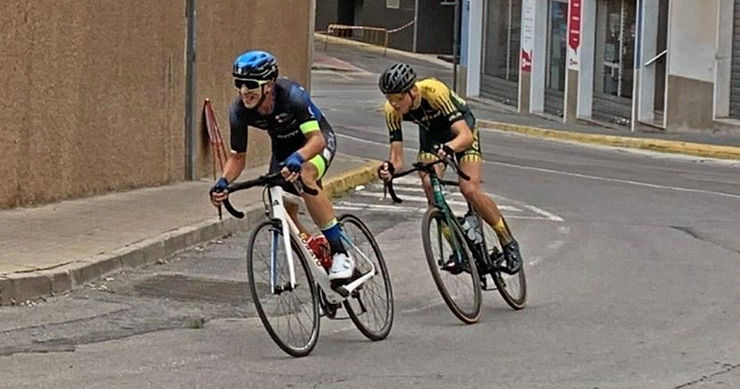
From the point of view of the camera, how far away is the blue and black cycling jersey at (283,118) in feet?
27.8

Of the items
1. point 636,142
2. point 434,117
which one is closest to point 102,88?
point 434,117

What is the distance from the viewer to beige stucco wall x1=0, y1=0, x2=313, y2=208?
13.1 meters

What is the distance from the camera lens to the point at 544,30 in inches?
1427

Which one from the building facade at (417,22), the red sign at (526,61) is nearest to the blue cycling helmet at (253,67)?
the red sign at (526,61)

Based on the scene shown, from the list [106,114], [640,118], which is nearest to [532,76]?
[640,118]

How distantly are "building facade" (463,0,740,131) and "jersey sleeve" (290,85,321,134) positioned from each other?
21.3 metres

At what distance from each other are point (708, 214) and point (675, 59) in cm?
1396

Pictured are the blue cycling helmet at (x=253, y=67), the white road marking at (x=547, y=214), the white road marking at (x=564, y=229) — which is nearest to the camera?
the blue cycling helmet at (x=253, y=67)

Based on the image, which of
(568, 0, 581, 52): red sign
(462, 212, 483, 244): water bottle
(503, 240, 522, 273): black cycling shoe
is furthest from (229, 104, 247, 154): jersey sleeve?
(568, 0, 581, 52): red sign

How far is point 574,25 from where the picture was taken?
33.8 metres

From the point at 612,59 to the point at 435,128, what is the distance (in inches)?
943

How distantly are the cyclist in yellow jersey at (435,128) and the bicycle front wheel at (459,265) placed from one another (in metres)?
0.10

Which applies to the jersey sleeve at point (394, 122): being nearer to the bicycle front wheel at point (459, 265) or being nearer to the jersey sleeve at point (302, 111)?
the bicycle front wheel at point (459, 265)

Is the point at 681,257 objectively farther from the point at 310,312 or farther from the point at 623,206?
the point at 310,312
